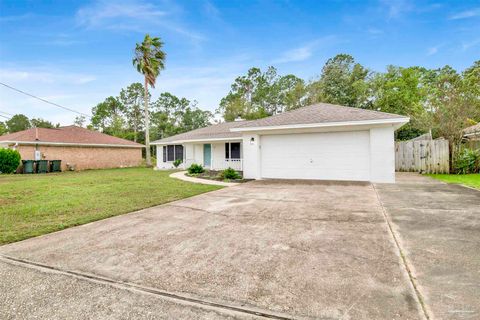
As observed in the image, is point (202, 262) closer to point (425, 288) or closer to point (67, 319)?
point (67, 319)

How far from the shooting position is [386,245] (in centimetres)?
353

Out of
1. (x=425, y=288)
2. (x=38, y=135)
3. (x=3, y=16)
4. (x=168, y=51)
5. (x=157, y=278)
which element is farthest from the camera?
(x=168, y=51)

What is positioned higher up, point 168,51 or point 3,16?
point 168,51

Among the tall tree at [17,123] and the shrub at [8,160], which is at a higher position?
the tall tree at [17,123]

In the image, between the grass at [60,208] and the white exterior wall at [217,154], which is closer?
the grass at [60,208]

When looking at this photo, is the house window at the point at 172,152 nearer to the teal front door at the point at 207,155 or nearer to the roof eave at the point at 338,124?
the teal front door at the point at 207,155

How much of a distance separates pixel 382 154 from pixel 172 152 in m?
16.1

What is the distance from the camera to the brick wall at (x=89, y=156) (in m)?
20.0

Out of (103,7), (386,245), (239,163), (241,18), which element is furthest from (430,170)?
(103,7)

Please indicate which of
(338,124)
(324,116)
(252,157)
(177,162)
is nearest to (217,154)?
(177,162)

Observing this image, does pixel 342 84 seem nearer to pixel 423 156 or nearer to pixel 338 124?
pixel 423 156

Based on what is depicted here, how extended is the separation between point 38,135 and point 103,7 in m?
13.9

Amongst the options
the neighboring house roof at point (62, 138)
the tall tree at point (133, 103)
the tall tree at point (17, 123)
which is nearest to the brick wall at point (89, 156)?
the neighboring house roof at point (62, 138)

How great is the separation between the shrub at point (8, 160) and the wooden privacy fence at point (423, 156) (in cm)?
2537
